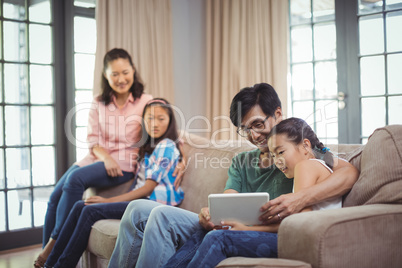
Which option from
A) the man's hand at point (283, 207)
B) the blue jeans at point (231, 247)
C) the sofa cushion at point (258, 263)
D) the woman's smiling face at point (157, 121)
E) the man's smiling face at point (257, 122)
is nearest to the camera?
the sofa cushion at point (258, 263)

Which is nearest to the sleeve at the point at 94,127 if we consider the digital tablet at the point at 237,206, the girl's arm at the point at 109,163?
the girl's arm at the point at 109,163

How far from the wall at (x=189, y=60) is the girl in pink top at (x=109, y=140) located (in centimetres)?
149

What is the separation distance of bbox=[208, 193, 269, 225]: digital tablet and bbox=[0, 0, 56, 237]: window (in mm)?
2564

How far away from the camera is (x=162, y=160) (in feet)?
9.27

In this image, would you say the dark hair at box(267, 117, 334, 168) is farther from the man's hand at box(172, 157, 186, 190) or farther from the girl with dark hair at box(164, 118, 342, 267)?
the man's hand at box(172, 157, 186, 190)

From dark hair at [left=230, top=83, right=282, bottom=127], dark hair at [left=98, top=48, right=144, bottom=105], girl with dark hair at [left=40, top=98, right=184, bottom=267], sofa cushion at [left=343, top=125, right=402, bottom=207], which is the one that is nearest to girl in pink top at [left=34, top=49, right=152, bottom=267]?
dark hair at [left=98, top=48, right=144, bottom=105]

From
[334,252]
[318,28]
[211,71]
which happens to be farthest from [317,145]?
[211,71]

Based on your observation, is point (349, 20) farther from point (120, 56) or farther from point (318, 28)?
point (120, 56)

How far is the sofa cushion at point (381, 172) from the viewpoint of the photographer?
184 centimetres

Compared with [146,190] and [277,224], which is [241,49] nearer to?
[146,190]

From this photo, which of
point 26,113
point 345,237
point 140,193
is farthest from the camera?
point 26,113

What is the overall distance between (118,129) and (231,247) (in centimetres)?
177

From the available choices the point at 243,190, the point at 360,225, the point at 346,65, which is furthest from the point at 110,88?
the point at 360,225

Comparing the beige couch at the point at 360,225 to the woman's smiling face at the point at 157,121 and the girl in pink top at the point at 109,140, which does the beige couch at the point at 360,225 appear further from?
the girl in pink top at the point at 109,140
